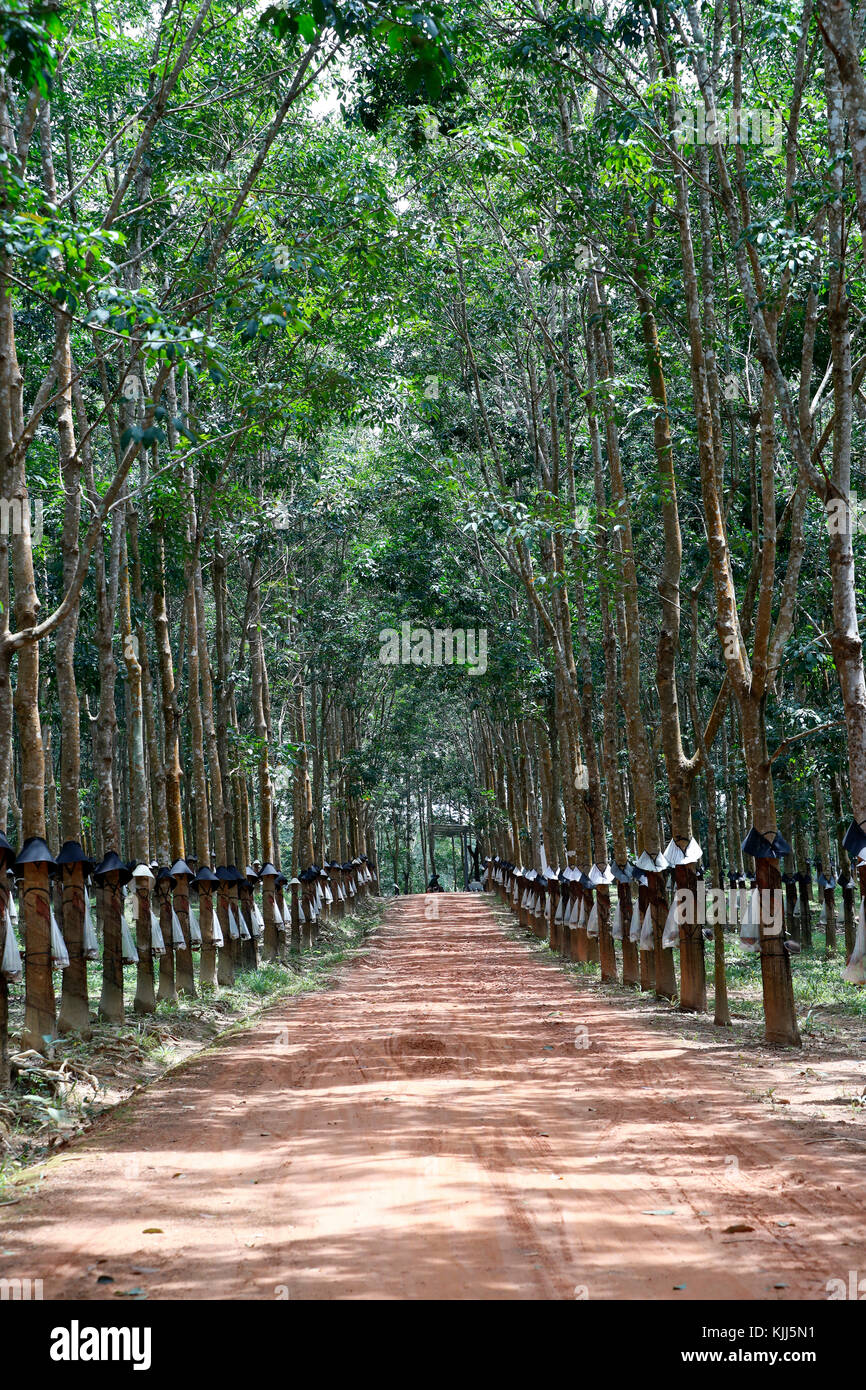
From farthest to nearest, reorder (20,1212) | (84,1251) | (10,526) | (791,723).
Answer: (791,723), (10,526), (20,1212), (84,1251)

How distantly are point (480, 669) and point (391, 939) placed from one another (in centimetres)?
680

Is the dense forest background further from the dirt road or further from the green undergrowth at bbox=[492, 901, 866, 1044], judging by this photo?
the dirt road

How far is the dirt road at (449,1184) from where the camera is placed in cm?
450

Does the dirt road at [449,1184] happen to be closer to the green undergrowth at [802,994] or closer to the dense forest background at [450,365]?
the green undergrowth at [802,994]

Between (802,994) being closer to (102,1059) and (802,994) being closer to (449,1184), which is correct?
(102,1059)

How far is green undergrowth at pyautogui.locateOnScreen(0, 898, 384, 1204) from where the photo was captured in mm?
7243

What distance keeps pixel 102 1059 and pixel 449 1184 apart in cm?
446

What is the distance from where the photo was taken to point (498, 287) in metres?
19.0

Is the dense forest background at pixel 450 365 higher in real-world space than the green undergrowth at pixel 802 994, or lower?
higher

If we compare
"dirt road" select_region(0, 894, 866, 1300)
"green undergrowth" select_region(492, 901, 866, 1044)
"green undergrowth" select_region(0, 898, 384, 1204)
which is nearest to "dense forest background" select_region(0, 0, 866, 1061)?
"green undergrowth" select_region(492, 901, 866, 1044)

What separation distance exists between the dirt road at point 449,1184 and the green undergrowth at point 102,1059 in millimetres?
270

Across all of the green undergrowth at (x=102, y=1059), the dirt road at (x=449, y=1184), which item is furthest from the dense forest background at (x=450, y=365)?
the dirt road at (x=449, y=1184)

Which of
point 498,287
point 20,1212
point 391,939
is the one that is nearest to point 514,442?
point 498,287
